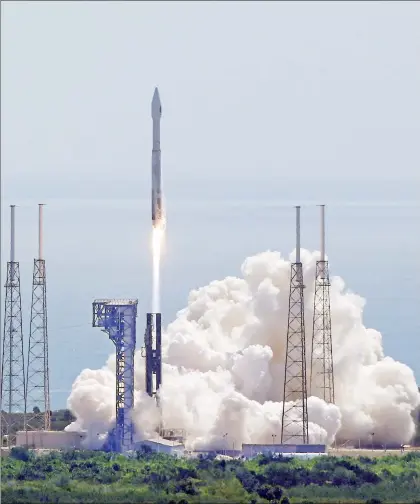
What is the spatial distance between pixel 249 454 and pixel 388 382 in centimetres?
627

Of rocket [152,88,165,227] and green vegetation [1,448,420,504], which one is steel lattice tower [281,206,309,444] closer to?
green vegetation [1,448,420,504]

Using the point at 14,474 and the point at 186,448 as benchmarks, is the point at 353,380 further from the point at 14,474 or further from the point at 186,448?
the point at 14,474

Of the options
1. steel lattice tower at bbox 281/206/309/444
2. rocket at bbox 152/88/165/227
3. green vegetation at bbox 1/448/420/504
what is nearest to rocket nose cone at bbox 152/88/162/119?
rocket at bbox 152/88/165/227

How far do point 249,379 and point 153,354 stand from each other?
132 inches

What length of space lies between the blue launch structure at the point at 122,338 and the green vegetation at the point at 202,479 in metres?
1.47

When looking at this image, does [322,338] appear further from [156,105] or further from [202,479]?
[202,479]

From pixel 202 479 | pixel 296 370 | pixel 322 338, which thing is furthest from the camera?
pixel 322 338

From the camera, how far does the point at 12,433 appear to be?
86.4 meters

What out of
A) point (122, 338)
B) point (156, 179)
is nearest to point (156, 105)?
point (156, 179)

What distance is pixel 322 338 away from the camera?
83438 mm

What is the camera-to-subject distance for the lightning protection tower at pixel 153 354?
78500 millimetres

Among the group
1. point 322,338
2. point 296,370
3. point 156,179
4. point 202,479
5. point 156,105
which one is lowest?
point 202,479

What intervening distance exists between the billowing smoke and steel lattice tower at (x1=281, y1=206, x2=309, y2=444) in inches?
16.9

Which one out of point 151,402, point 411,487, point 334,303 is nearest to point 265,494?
point 411,487
